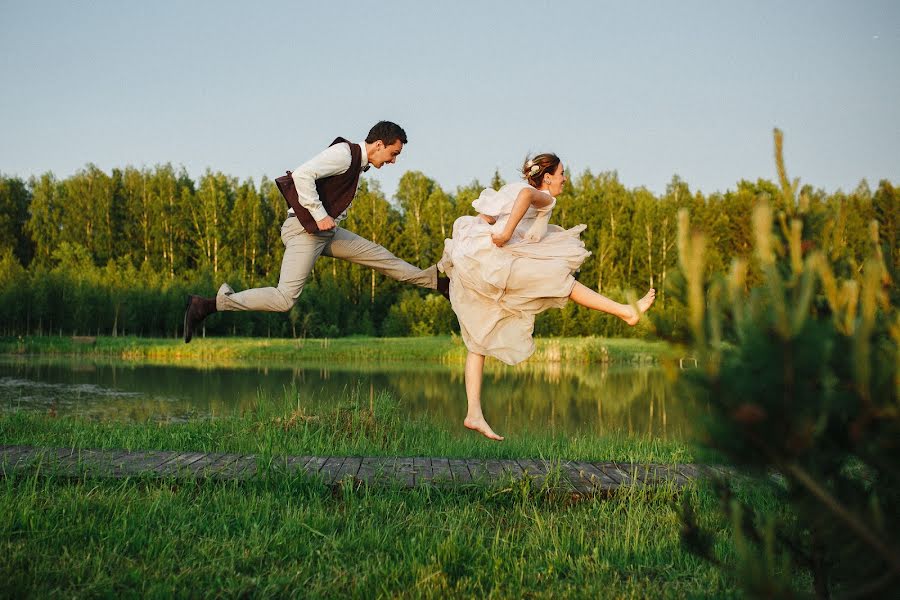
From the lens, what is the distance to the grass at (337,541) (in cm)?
212

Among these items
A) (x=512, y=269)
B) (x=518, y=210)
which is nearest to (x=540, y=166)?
(x=518, y=210)

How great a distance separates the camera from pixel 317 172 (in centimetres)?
449

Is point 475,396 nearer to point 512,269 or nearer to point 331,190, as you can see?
point 512,269

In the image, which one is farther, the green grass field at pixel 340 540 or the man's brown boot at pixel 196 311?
the man's brown boot at pixel 196 311

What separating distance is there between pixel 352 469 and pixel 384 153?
2.24 m

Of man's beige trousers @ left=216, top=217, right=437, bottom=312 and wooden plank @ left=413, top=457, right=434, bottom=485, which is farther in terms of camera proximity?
man's beige trousers @ left=216, top=217, right=437, bottom=312

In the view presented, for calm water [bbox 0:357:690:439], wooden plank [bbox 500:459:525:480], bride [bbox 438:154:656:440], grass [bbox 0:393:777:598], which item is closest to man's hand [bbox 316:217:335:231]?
bride [bbox 438:154:656:440]

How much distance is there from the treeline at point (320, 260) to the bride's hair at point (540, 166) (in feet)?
79.2

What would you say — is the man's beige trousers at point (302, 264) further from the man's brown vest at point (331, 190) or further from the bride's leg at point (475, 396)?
the bride's leg at point (475, 396)

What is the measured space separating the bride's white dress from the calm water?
282 cm

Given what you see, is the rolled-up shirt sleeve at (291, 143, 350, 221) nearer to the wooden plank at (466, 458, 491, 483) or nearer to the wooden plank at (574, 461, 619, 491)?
the wooden plank at (466, 458, 491, 483)

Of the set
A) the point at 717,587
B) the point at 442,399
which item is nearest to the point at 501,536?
the point at 717,587

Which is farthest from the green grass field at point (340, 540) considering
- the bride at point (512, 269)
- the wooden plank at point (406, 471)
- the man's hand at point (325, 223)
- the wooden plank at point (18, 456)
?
the man's hand at point (325, 223)

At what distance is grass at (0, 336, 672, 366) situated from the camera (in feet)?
72.8
